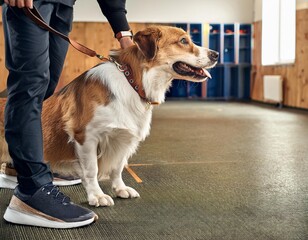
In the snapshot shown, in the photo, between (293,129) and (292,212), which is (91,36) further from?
(292,212)

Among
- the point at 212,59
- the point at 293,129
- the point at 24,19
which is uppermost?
the point at 24,19

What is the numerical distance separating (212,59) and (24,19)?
0.90 meters

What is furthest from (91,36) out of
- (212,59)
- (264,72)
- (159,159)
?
(212,59)

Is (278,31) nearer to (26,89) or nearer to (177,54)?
(177,54)

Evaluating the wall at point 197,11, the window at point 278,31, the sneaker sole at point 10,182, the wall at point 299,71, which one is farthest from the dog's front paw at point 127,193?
the wall at point 197,11

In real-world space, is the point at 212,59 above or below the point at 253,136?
above

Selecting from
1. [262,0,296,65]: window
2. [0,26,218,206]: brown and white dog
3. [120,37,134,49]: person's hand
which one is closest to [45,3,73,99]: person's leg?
[0,26,218,206]: brown and white dog

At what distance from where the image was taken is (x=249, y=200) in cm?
227

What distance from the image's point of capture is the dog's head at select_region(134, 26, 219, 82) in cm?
223

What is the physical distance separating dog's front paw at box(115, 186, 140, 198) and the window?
286 inches

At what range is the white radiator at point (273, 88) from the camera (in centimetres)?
923

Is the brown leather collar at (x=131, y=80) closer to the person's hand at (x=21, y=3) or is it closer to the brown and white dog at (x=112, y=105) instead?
the brown and white dog at (x=112, y=105)

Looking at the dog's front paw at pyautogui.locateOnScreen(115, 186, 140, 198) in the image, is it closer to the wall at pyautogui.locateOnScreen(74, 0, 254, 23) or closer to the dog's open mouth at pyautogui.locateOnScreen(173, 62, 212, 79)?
the dog's open mouth at pyautogui.locateOnScreen(173, 62, 212, 79)

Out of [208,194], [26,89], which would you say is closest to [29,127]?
[26,89]
